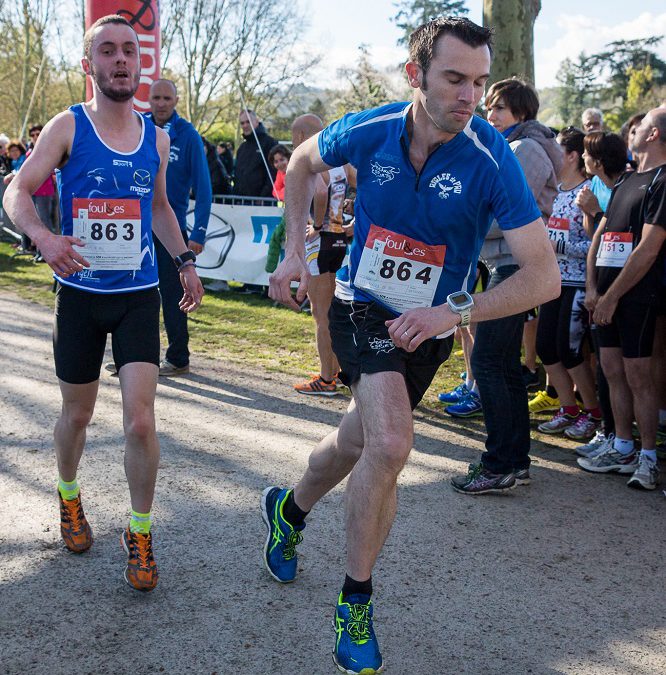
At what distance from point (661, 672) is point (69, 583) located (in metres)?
2.31

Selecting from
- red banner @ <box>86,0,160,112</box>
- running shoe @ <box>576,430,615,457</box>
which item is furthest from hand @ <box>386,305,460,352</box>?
red banner @ <box>86,0,160,112</box>

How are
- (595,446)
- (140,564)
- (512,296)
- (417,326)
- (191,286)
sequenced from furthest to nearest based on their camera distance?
(595,446)
(191,286)
(140,564)
(512,296)
(417,326)

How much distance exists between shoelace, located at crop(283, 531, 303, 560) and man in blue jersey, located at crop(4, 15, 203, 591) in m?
0.55

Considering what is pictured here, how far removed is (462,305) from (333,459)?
0.97 meters

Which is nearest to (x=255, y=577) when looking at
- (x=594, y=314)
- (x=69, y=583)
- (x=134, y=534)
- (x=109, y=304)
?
(x=134, y=534)

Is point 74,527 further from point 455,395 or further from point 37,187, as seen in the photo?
point 455,395

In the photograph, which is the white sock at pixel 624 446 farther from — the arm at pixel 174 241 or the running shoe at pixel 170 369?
the running shoe at pixel 170 369

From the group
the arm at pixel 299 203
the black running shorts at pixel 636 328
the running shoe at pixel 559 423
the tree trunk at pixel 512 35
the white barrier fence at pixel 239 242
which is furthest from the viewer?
the white barrier fence at pixel 239 242

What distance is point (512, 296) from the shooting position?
281 centimetres

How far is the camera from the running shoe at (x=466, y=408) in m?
6.22

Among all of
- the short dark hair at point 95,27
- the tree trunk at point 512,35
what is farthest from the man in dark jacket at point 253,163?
the short dark hair at point 95,27

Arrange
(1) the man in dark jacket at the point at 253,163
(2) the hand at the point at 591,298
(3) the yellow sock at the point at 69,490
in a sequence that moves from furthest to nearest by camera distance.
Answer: (1) the man in dark jacket at the point at 253,163
(2) the hand at the point at 591,298
(3) the yellow sock at the point at 69,490

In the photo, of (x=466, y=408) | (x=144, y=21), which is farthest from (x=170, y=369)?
(x=144, y=21)

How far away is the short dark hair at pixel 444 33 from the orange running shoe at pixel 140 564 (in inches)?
85.4
